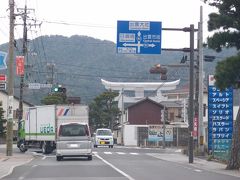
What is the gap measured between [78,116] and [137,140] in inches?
1377

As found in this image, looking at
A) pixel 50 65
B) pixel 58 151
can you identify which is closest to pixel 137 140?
pixel 50 65

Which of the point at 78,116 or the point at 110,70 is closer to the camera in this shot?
the point at 78,116

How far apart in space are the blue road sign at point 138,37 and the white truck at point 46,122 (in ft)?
19.9

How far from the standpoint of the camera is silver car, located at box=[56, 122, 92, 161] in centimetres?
3192

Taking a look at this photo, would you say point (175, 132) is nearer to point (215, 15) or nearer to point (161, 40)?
point (161, 40)

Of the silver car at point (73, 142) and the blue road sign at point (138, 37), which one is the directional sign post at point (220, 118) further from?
the silver car at point (73, 142)

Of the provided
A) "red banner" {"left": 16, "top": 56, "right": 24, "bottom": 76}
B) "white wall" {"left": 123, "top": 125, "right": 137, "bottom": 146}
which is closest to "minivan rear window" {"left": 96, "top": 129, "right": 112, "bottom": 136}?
"white wall" {"left": 123, "top": 125, "right": 137, "bottom": 146}

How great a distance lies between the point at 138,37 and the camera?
31.3 m

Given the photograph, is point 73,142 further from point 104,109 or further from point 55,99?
point 104,109

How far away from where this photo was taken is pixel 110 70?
291 feet

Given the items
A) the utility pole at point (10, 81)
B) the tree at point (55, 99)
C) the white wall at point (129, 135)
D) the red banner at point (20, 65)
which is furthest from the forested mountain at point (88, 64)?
the utility pole at point (10, 81)

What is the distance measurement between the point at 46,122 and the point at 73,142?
8918mm

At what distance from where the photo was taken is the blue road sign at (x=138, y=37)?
31.2 meters

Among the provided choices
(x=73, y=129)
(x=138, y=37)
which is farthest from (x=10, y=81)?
(x=138, y=37)
